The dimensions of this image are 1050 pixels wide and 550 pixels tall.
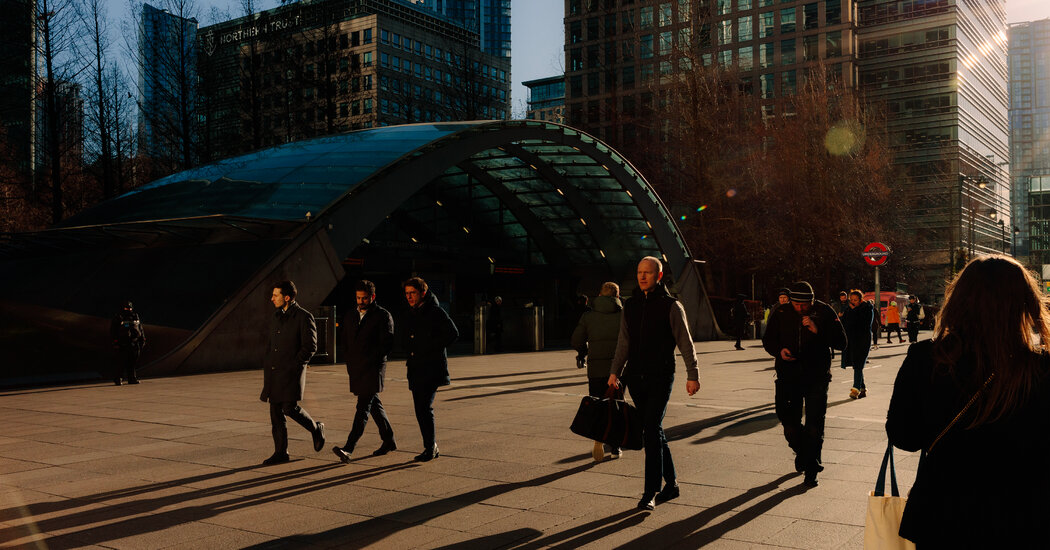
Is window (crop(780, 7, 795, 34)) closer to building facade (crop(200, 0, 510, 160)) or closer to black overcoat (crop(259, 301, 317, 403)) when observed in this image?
building facade (crop(200, 0, 510, 160))

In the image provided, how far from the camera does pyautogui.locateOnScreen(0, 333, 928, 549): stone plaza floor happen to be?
5402 millimetres

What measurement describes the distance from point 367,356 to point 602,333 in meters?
2.32

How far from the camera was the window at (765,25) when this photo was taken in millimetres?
87500

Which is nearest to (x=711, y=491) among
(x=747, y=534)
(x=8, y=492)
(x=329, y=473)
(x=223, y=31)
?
(x=747, y=534)

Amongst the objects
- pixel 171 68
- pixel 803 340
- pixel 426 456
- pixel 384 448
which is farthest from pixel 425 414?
pixel 171 68

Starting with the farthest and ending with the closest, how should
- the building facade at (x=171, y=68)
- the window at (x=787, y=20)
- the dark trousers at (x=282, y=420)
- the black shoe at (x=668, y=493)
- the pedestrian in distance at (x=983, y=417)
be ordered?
1. the window at (x=787, y=20)
2. the building facade at (x=171, y=68)
3. the dark trousers at (x=282, y=420)
4. the black shoe at (x=668, y=493)
5. the pedestrian in distance at (x=983, y=417)

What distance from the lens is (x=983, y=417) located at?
2594 millimetres

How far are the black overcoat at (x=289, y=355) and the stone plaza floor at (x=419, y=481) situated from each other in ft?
2.14

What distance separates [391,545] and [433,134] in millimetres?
22263

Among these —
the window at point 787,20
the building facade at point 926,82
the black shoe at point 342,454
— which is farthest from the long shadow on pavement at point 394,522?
the window at point 787,20

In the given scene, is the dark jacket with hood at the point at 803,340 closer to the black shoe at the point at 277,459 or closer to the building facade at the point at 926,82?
the black shoe at the point at 277,459

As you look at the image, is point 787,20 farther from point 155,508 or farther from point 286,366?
point 155,508

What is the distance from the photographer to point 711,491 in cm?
662

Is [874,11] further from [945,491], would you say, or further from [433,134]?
[945,491]
